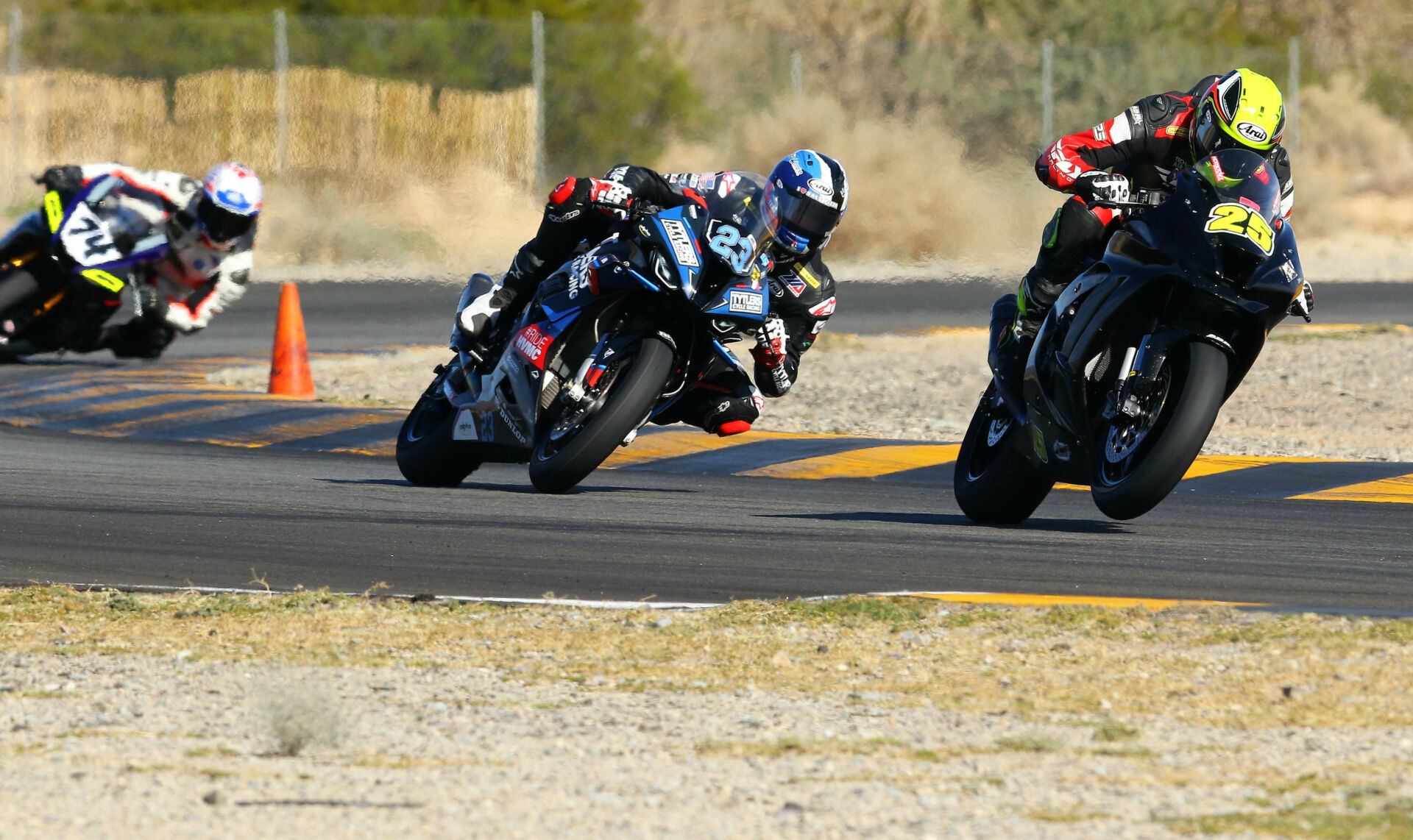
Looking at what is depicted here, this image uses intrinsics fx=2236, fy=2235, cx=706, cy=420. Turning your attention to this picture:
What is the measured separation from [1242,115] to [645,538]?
101 inches

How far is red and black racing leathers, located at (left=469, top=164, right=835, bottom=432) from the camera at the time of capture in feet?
30.3

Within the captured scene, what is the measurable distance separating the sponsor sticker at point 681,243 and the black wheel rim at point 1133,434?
1.88 m

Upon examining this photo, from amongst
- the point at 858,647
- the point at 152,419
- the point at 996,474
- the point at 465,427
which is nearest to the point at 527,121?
the point at 152,419

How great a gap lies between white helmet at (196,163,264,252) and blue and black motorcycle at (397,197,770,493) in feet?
19.4

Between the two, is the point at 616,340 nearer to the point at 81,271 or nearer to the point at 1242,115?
the point at 1242,115

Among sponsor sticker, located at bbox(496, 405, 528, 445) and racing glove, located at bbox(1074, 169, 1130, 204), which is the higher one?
racing glove, located at bbox(1074, 169, 1130, 204)

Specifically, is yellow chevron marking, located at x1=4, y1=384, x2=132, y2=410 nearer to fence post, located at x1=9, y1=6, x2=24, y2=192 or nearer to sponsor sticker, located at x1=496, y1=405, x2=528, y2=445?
sponsor sticker, located at x1=496, y1=405, x2=528, y2=445

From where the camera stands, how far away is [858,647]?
5988 millimetres

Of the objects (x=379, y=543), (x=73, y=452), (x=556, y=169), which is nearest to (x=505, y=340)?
(x=379, y=543)

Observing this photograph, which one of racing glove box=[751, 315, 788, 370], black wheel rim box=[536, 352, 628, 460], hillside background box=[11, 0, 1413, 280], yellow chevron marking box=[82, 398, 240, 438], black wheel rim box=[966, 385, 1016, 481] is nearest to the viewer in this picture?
black wheel rim box=[966, 385, 1016, 481]

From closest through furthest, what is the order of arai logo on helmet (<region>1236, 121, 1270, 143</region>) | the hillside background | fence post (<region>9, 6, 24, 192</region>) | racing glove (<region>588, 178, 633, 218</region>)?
arai logo on helmet (<region>1236, 121, 1270, 143</region>)
racing glove (<region>588, 178, 633, 218</region>)
the hillside background
fence post (<region>9, 6, 24, 192</region>)

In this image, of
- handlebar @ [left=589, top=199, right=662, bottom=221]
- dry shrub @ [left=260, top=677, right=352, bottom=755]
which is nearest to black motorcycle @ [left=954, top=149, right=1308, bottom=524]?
handlebar @ [left=589, top=199, right=662, bottom=221]

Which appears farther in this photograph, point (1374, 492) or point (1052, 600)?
point (1374, 492)

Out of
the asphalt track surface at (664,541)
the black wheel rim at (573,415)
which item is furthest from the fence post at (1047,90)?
the black wheel rim at (573,415)
